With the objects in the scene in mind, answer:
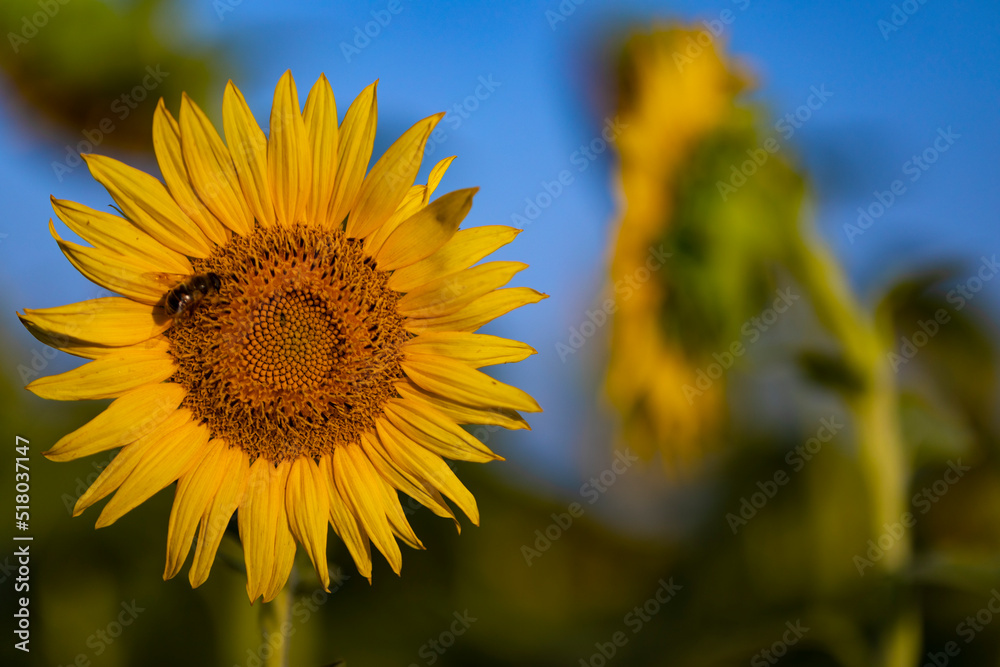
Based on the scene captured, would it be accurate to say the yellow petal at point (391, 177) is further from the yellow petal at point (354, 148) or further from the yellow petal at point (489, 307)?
the yellow petal at point (489, 307)

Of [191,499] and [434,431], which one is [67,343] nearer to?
[191,499]

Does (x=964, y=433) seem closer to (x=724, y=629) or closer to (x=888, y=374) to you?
(x=888, y=374)

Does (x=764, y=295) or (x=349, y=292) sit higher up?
(x=764, y=295)

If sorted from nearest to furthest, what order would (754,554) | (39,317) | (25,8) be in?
1. (39,317)
2. (25,8)
3. (754,554)

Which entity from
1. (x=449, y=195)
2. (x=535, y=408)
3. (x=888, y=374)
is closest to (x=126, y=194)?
(x=449, y=195)

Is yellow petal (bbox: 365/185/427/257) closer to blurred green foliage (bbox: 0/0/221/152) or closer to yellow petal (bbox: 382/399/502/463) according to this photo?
yellow petal (bbox: 382/399/502/463)

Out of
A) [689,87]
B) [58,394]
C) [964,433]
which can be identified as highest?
[689,87]
